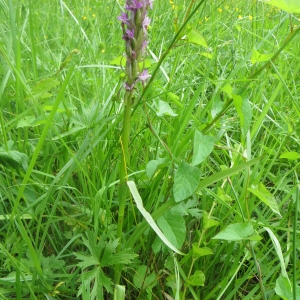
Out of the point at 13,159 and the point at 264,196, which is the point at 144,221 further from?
the point at 13,159

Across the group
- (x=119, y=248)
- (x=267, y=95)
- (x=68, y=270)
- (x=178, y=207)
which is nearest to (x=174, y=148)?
(x=178, y=207)

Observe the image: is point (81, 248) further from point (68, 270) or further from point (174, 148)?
point (174, 148)

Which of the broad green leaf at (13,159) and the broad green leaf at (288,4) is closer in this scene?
the broad green leaf at (288,4)

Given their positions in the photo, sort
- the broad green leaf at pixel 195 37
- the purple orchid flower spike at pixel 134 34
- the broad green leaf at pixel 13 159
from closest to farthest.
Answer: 1. the purple orchid flower spike at pixel 134 34
2. the broad green leaf at pixel 195 37
3. the broad green leaf at pixel 13 159

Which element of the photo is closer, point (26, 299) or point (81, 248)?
point (26, 299)

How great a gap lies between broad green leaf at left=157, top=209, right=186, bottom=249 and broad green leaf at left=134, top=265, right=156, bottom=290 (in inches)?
4.2

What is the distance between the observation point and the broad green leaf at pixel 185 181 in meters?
0.69

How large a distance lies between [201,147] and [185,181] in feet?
0.26

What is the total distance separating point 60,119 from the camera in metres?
1.06

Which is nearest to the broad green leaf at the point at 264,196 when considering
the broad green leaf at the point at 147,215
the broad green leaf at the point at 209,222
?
the broad green leaf at the point at 209,222

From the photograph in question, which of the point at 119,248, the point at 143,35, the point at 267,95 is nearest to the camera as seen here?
the point at 143,35

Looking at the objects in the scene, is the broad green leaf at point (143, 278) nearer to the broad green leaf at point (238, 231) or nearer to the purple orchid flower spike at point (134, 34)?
the broad green leaf at point (238, 231)

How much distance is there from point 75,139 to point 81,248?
1.18ft

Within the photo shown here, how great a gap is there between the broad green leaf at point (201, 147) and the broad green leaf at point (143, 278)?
28 cm
